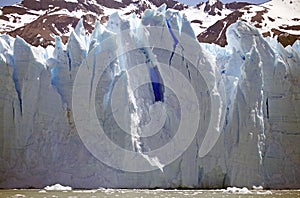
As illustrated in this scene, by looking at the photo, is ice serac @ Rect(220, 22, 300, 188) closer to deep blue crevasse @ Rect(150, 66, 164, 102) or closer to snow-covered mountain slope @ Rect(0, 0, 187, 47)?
deep blue crevasse @ Rect(150, 66, 164, 102)

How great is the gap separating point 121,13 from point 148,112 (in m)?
70.5

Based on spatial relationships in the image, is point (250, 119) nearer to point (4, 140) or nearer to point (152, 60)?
point (152, 60)

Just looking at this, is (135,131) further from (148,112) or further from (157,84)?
(157,84)

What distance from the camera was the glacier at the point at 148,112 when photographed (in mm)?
15828

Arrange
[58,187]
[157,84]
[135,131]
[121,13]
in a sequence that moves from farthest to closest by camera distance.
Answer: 1. [121,13]
2. [157,84]
3. [135,131]
4. [58,187]

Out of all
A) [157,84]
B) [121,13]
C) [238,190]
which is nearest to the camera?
[238,190]

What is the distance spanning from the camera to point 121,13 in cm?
8556

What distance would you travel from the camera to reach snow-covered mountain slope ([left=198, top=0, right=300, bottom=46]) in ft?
224

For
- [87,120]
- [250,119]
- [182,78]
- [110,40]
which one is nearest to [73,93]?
[87,120]

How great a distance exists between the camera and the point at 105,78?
16.4m

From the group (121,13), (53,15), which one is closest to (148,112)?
(53,15)

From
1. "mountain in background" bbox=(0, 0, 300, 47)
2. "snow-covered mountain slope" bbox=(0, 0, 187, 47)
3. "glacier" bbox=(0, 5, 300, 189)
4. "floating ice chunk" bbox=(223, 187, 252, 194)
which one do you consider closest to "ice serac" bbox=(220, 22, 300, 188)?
"glacier" bbox=(0, 5, 300, 189)

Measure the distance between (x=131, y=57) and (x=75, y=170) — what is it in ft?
13.4

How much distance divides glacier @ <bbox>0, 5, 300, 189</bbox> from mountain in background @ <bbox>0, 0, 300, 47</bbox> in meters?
45.5
